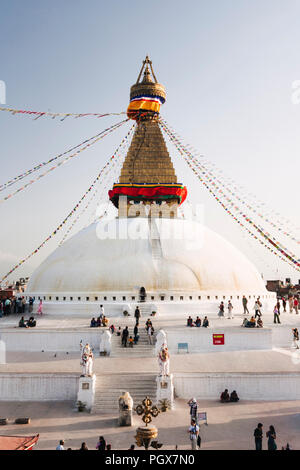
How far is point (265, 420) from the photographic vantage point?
8.88 m

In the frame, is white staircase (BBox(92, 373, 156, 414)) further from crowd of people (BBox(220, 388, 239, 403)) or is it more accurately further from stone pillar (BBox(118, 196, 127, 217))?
stone pillar (BBox(118, 196, 127, 217))

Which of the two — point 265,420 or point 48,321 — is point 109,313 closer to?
point 48,321

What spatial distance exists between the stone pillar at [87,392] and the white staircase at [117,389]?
0.43 feet

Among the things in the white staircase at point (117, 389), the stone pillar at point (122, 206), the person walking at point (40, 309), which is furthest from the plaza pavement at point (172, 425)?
the stone pillar at point (122, 206)

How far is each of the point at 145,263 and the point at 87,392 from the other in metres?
9.78

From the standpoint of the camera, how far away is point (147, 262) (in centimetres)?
1922

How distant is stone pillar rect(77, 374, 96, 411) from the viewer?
9.67 metres

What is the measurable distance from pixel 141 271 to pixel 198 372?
28.5 feet

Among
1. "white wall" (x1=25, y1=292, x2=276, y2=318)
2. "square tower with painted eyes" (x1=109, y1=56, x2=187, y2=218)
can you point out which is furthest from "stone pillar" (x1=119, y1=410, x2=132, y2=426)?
"square tower with painted eyes" (x1=109, y1=56, x2=187, y2=218)

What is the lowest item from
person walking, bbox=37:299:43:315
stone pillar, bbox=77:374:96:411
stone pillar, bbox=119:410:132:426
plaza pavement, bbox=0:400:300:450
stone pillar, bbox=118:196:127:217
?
plaza pavement, bbox=0:400:300:450

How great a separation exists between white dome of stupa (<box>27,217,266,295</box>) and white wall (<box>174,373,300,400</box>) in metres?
8.02

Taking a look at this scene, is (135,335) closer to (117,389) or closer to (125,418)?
(117,389)

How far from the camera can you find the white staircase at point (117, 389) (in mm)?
9609

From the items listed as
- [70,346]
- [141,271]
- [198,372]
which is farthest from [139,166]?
[198,372]
